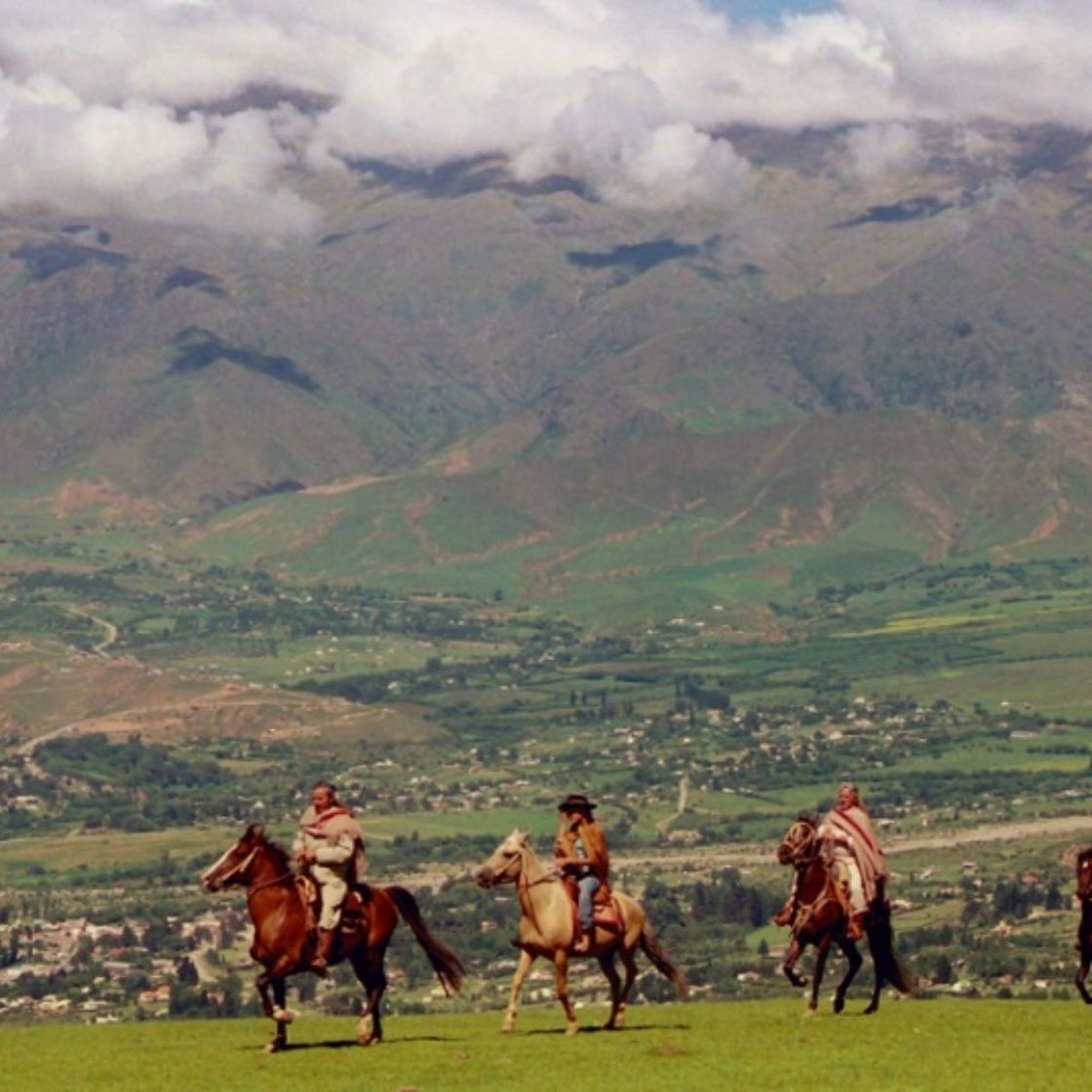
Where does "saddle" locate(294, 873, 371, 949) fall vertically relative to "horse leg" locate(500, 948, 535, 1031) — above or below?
above

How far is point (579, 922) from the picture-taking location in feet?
155

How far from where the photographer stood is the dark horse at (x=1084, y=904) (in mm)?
49250

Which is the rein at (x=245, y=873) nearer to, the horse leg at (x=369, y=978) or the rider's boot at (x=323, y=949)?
the rider's boot at (x=323, y=949)

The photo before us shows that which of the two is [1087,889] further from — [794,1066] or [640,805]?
[640,805]

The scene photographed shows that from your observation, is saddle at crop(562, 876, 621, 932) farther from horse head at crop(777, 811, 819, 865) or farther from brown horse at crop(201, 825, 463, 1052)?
horse head at crop(777, 811, 819, 865)

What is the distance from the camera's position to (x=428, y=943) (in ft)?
159

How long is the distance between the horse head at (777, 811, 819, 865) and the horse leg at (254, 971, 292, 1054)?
30.7 ft

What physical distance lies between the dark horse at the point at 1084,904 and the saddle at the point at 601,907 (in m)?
8.53

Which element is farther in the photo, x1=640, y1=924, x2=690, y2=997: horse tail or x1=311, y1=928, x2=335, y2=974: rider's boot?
x1=640, y1=924, x2=690, y2=997: horse tail

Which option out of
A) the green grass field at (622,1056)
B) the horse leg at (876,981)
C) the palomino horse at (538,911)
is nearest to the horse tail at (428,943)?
the green grass field at (622,1056)

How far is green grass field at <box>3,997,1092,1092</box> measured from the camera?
41562 mm

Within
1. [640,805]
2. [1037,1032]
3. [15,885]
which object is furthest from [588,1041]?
[640,805]

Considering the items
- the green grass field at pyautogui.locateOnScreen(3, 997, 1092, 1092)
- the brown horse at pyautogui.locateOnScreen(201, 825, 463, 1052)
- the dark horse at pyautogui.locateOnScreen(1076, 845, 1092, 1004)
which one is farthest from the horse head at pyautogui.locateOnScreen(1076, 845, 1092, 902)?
the brown horse at pyautogui.locateOnScreen(201, 825, 463, 1052)

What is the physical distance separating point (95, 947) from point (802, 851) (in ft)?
295
